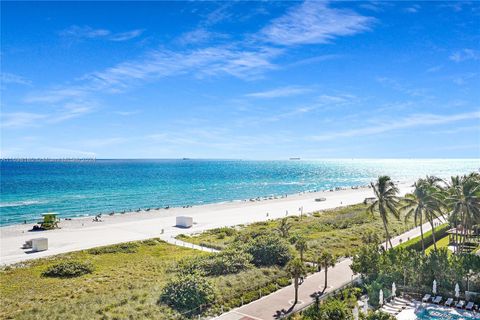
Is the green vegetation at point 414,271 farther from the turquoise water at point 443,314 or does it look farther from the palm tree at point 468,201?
the palm tree at point 468,201

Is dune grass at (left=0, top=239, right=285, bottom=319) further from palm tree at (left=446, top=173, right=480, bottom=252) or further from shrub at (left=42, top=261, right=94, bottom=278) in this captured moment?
palm tree at (left=446, top=173, right=480, bottom=252)

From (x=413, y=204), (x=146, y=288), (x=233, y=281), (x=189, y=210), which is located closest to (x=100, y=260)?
(x=146, y=288)

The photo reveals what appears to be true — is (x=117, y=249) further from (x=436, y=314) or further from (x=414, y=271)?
(x=436, y=314)

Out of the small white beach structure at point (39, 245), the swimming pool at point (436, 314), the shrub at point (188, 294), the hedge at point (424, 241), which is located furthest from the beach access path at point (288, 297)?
the small white beach structure at point (39, 245)

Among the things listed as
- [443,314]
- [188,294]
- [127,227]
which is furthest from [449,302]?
[127,227]

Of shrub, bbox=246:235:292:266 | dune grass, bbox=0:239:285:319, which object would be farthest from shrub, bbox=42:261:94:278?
shrub, bbox=246:235:292:266

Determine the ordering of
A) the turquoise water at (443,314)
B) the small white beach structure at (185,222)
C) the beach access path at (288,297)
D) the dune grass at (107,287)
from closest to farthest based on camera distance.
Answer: the turquoise water at (443,314) < the beach access path at (288,297) < the dune grass at (107,287) < the small white beach structure at (185,222)
